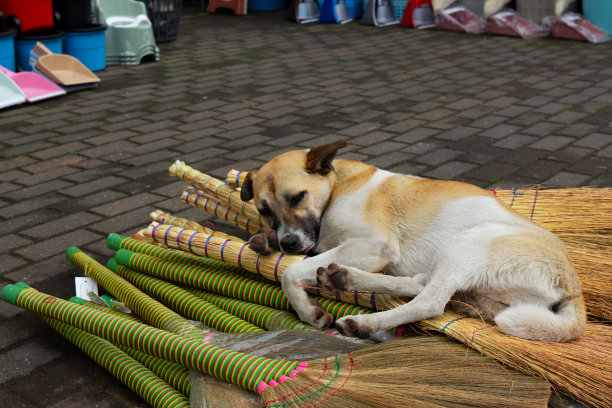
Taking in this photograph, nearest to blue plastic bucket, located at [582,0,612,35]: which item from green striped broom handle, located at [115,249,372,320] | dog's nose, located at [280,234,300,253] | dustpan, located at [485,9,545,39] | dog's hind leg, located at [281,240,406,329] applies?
dustpan, located at [485,9,545,39]

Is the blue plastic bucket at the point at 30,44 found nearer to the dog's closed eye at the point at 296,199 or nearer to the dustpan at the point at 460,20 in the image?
the dog's closed eye at the point at 296,199

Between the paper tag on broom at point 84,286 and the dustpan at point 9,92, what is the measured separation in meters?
4.95

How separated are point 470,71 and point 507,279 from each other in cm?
727

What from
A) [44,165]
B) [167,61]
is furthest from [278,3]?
[44,165]

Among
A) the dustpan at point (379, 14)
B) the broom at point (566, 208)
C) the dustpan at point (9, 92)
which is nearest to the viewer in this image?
the broom at point (566, 208)

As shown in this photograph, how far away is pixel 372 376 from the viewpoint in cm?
268

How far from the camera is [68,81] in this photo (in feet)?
29.2

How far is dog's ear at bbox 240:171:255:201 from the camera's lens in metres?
3.70

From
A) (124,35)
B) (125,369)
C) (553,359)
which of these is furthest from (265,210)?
(124,35)

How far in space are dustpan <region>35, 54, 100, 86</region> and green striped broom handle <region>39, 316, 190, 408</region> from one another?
598cm

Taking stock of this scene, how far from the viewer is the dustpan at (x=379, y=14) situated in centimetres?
1395

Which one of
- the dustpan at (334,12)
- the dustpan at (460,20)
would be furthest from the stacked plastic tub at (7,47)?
the dustpan at (460,20)

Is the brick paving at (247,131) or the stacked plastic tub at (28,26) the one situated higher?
the stacked plastic tub at (28,26)

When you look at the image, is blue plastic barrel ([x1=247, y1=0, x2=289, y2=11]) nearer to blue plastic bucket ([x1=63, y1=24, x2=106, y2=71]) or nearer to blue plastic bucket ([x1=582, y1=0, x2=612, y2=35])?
blue plastic bucket ([x1=63, y1=24, x2=106, y2=71])
